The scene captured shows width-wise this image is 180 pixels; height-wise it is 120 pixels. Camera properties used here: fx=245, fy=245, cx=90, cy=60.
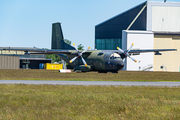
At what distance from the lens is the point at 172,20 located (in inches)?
3494

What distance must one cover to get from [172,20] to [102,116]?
3350 inches

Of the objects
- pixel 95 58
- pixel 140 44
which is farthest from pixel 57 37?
pixel 140 44

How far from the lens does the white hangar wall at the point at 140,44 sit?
83250 millimetres

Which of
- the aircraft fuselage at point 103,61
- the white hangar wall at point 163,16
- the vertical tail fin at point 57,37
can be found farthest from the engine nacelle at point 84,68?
the white hangar wall at point 163,16

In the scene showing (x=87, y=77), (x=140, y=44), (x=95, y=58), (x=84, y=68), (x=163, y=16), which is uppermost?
(x=163, y=16)

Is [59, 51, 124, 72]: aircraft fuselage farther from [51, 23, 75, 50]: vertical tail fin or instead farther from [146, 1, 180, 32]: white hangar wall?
[146, 1, 180, 32]: white hangar wall

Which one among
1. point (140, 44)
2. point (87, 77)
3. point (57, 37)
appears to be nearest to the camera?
point (87, 77)

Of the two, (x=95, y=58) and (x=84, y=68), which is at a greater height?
(x=95, y=58)

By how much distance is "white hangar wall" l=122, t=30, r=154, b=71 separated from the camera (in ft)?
273

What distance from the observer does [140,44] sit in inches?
3324

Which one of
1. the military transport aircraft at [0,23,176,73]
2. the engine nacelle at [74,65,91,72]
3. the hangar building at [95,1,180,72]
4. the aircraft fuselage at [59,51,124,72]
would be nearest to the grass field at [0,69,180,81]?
the aircraft fuselage at [59,51,124,72]

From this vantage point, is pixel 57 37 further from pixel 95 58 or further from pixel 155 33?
pixel 155 33

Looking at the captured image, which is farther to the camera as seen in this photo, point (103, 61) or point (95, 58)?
point (95, 58)

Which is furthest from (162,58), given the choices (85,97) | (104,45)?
(85,97)
